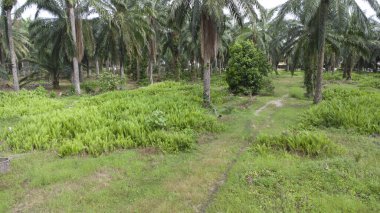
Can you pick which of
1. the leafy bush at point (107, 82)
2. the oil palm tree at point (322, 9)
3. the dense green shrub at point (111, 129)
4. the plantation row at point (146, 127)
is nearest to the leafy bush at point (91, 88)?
the leafy bush at point (107, 82)

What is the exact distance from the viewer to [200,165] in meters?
7.40

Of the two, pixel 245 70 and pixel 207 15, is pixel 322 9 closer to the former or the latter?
pixel 207 15

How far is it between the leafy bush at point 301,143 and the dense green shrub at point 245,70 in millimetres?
11307

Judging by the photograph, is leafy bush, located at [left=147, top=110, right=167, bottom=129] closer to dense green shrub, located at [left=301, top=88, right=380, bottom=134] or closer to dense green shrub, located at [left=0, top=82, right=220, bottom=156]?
dense green shrub, located at [left=0, top=82, right=220, bottom=156]

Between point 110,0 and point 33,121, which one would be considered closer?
point 33,121

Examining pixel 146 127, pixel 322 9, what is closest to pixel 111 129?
pixel 146 127

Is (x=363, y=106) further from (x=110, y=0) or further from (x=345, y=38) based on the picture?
(x=110, y=0)

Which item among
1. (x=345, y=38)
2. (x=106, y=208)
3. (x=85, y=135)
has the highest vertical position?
(x=345, y=38)

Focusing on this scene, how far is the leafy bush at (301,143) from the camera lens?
786cm

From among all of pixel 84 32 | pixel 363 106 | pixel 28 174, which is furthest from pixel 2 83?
pixel 363 106

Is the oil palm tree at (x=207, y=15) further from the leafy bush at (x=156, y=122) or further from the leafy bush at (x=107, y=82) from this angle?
the leafy bush at (x=107, y=82)

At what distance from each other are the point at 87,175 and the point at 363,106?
10.6 metres

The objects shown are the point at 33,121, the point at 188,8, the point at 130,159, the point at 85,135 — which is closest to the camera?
the point at 130,159

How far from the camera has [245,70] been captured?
20016 mm
